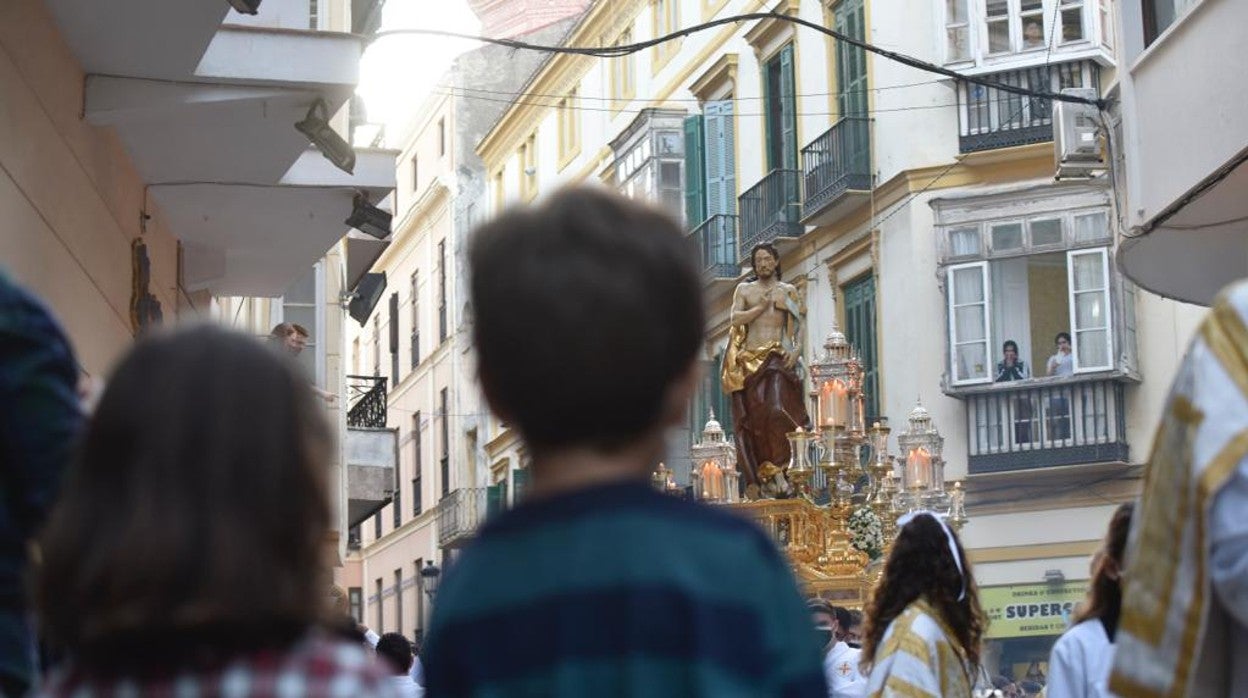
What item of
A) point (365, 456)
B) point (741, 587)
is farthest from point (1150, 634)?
point (365, 456)

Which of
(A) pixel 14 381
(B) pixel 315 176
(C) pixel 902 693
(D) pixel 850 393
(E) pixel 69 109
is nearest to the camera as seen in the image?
(A) pixel 14 381

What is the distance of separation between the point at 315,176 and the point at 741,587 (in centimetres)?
1220

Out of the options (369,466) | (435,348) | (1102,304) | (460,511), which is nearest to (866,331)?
(1102,304)

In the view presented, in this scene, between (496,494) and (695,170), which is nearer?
(695,170)

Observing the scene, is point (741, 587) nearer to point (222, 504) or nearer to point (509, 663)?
point (509, 663)

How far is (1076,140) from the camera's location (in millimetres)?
17500

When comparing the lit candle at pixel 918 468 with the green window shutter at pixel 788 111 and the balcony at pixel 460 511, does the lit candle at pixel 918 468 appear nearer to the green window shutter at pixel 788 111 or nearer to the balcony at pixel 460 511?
the green window shutter at pixel 788 111

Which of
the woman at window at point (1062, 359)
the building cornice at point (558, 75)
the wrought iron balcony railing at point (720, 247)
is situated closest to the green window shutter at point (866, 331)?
the woman at window at point (1062, 359)

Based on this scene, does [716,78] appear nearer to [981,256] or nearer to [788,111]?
[788,111]

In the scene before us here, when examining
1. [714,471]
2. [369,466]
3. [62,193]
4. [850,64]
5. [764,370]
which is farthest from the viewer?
[850,64]

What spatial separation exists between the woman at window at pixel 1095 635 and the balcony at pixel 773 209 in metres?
25.2

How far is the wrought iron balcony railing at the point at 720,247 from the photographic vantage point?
3400 cm

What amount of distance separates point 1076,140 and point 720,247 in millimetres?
16975

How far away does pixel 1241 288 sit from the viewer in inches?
148
